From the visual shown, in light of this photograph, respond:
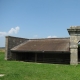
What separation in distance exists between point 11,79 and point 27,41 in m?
19.6

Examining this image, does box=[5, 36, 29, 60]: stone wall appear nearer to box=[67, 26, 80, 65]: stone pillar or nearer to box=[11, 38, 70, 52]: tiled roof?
box=[11, 38, 70, 52]: tiled roof

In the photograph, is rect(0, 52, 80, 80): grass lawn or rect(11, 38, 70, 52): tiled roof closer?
rect(0, 52, 80, 80): grass lawn

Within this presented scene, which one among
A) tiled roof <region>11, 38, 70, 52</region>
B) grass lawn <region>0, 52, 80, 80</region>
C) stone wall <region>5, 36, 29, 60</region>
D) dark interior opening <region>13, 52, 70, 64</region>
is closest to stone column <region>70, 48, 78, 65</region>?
tiled roof <region>11, 38, 70, 52</region>

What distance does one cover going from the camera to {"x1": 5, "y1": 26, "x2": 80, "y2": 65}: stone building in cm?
2173

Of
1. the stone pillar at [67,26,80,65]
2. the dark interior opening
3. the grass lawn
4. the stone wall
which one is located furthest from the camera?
the stone wall

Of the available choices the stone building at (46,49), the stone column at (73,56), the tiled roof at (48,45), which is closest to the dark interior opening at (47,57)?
the stone building at (46,49)

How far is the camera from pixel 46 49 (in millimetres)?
24250

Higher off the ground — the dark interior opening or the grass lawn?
the dark interior opening

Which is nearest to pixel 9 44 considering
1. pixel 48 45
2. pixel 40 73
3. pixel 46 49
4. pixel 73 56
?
pixel 48 45

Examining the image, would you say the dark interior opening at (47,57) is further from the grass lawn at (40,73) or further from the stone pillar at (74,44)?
the grass lawn at (40,73)

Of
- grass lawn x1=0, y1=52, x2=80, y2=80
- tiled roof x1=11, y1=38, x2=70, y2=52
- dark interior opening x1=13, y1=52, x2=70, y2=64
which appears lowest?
grass lawn x1=0, y1=52, x2=80, y2=80

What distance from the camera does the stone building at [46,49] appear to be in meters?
21.7

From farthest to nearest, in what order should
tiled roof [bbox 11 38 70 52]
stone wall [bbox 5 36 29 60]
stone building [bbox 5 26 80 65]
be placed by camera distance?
stone wall [bbox 5 36 29 60]
tiled roof [bbox 11 38 70 52]
stone building [bbox 5 26 80 65]

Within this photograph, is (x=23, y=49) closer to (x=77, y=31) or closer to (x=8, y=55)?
(x=8, y=55)
